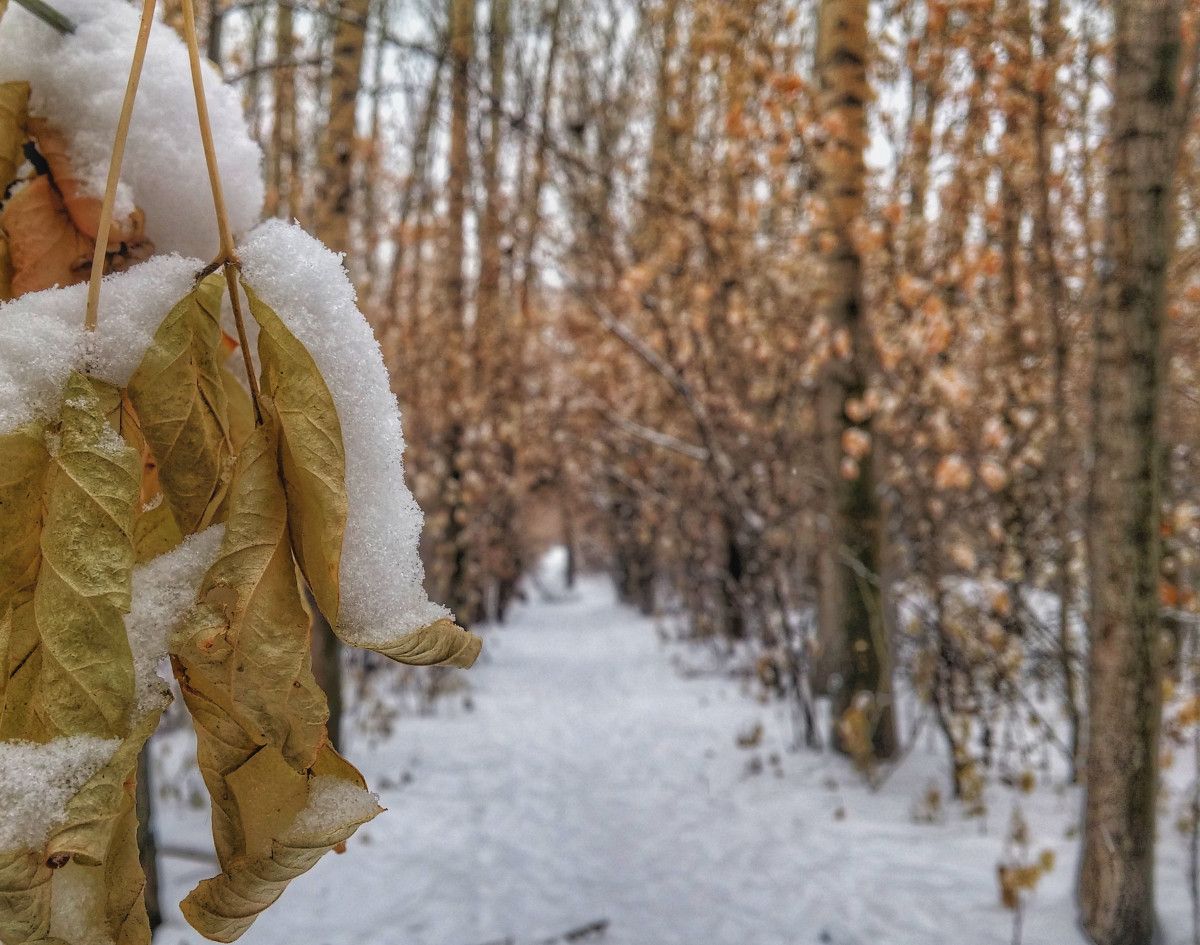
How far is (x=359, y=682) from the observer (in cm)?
647

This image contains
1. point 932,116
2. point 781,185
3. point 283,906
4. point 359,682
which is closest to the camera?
point 283,906

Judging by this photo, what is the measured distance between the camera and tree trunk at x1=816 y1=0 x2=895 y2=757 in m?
4.28

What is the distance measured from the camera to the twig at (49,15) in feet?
1.64

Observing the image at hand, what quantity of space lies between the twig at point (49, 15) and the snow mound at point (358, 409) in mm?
217

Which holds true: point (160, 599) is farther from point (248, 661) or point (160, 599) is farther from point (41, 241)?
point (41, 241)

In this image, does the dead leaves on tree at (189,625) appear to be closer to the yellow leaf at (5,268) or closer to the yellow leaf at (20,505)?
the yellow leaf at (20,505)

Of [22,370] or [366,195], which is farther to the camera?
[366,195]

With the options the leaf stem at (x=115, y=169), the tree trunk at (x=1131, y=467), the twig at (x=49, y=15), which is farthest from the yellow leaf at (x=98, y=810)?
the tree trunk at (x=1131, y=467)

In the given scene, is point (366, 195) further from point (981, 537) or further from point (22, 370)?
point (22, 370)

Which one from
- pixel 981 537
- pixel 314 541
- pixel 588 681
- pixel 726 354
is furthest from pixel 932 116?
pixel 314 541

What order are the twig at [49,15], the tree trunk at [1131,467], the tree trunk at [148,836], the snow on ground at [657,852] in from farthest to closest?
the snow on ground at [657,852] → the tree trunk at [1131,467] → the tree trunk at [148,836] → the twig at [49,15]

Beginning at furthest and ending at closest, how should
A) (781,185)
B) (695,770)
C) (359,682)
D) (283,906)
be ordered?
1. (359,682)
2. (781,185)
3. (695,770)
4. (283,906)

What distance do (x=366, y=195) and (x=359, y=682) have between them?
6956 mm

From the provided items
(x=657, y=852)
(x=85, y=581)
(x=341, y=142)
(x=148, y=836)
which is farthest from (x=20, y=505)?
(x=341, y=142)
